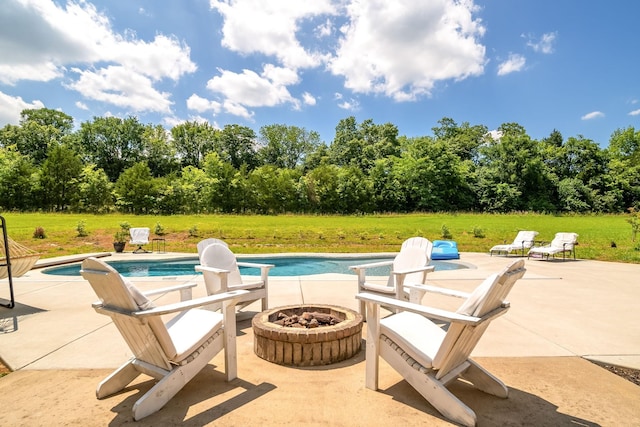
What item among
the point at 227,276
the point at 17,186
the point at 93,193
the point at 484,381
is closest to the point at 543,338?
the point at 484,381

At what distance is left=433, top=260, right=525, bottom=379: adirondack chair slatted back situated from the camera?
6.57 ft

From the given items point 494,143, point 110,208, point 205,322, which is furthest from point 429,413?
point 494,143

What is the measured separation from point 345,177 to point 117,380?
32.1m

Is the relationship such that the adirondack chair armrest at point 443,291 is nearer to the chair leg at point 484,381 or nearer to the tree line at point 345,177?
the chair leg at point 484,381

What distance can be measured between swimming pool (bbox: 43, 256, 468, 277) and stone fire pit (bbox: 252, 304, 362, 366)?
631 cm

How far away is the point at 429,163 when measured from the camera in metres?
35.3

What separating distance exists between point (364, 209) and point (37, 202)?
95.3 feet

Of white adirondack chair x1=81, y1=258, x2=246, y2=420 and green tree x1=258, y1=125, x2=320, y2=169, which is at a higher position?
green tree x1=258, y1=125, x2=320, y2=169

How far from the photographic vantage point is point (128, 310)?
6.61 ft

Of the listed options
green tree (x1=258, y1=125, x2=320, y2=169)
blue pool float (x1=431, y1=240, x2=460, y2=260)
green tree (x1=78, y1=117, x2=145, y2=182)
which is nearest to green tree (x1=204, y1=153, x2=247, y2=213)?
green tree (x1=258, y1=125, x2=320, y2=169)

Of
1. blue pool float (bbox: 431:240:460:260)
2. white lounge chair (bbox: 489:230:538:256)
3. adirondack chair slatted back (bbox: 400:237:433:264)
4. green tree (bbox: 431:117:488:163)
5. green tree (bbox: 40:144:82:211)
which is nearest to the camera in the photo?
adirondack chair slatted back (bbox: 400:237:433:264)

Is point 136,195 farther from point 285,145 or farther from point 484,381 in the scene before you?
point 484,381

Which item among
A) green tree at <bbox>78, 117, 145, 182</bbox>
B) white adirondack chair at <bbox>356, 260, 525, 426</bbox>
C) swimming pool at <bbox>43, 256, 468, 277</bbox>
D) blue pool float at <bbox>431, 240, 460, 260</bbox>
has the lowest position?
swimming pool at <bbox>43, 256, 468, 277</bbox>

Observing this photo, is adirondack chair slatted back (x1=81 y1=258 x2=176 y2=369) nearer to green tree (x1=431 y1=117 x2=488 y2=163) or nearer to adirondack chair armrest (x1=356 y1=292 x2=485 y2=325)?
adirondack chair armrest (x1=356 y1=292 x2=485 y2=325)
